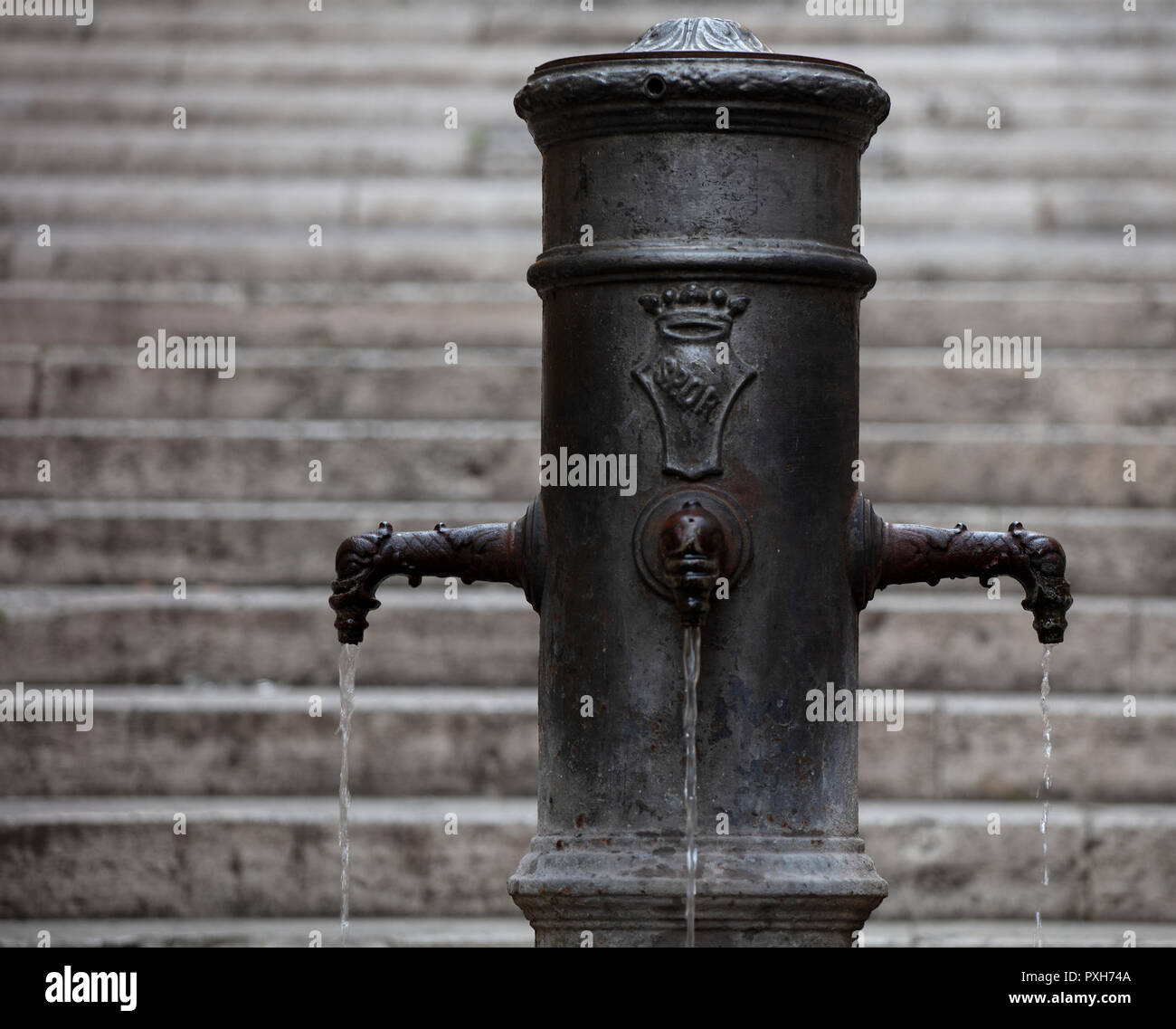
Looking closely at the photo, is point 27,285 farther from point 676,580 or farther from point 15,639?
point 676,580

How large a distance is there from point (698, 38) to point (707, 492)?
69cm

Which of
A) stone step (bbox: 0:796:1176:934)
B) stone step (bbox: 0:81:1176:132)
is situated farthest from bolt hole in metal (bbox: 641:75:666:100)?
stone step (bbox: 0:81:1176:132)

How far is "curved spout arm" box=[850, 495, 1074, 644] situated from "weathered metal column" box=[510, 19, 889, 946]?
0.23ft

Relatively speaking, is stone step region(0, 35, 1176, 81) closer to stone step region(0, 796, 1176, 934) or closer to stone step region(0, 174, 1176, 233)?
stone step region(0, 174, 1176, 233)

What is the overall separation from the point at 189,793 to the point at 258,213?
2953 millimetres

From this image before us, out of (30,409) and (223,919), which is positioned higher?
(30,409)

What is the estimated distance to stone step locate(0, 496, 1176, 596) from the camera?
5.87 m

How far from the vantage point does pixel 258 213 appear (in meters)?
7.62

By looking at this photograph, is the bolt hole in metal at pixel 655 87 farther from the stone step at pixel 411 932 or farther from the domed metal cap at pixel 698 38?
the stone step at pixel 411 932

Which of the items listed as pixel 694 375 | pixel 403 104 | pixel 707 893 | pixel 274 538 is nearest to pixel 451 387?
pixel 274 538

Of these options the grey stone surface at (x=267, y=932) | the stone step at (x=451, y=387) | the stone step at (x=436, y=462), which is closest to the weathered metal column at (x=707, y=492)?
the grey stone surface at (x=267, y=932)

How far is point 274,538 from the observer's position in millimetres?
5957

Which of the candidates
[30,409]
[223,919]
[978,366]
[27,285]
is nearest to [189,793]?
[223,919]

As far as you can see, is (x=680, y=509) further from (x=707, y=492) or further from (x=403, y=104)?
(x=403, y=104)
